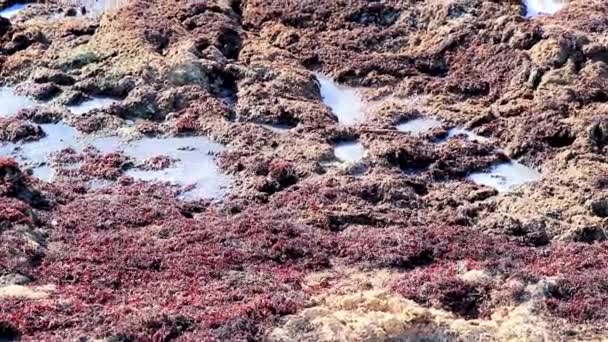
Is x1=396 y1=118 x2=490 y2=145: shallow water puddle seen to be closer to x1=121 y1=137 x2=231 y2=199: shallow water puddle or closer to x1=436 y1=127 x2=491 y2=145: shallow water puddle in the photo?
x1=436 y1=127 x2=491 y2=145: shallow water puddle

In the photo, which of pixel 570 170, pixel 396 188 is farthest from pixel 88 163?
pixel 570 170

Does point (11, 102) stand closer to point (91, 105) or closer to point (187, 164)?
point (91, 105)

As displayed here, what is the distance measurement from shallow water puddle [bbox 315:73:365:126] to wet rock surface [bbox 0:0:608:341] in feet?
0.43

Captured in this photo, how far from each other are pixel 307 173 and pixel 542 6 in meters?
18.0

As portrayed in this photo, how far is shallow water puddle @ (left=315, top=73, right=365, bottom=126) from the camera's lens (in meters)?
35.8

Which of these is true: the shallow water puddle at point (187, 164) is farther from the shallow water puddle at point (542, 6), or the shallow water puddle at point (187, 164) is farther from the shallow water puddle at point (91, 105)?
the shallow water puddle at point (542, 6)

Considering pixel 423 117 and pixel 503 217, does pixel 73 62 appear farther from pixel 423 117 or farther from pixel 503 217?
pixel 503 217

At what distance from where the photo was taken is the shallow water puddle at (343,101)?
35781 millimetres

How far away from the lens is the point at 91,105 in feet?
119

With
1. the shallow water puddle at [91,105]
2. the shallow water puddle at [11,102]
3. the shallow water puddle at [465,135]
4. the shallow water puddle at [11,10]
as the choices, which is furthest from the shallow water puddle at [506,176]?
the shallow water puddle at [11,10]

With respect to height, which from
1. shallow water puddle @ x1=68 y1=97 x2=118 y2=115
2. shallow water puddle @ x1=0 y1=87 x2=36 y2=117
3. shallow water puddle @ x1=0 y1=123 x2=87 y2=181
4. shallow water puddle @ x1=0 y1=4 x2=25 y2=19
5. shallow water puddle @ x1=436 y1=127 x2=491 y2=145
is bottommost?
shallow water puddle @ x1=0 y1=123 x2=87 y2=181

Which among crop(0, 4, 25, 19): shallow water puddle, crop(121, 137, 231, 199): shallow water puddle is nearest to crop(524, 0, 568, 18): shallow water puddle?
crop(121, 137, 231, 199): shallow water puddle

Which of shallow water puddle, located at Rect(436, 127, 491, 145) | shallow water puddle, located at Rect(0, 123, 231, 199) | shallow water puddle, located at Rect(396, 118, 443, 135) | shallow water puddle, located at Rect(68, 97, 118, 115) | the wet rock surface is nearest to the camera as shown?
the wet rock surface

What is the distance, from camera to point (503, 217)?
28031mm
